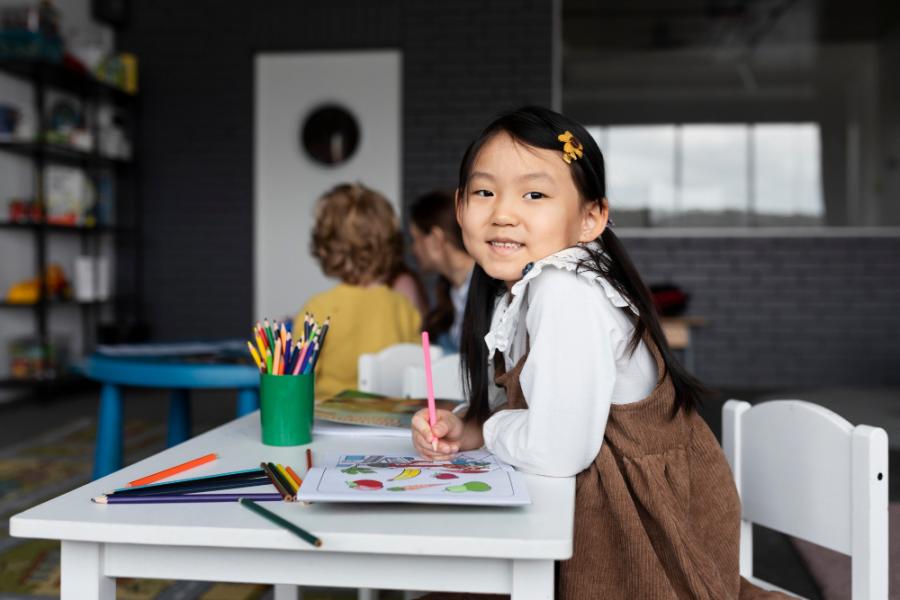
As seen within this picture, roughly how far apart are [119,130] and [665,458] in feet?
18.0

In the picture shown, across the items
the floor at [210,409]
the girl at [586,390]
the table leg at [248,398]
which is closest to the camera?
the girl at [586,390]

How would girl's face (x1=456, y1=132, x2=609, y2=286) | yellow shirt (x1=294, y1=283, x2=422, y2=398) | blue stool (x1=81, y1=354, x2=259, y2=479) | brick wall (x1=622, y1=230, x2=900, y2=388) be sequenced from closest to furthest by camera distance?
girl's face (x1=456, y1=132, x2=609, y2=286) → blue stool (x1=81, y1=354, x2=259, y2=479) → yellow shirt (x1=294, y1=283, x2=422, y2=398) → brick wall (x1=622, y1=230, x2=900, y2=388)

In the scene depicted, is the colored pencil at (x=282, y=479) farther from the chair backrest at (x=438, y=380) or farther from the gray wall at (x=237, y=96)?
the gray wall at (x=237, y=96)

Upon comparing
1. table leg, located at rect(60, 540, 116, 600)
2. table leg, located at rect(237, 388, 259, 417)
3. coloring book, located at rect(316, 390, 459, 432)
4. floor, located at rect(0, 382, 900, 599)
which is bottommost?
floor, located at rect(0, 382, 900, 599)

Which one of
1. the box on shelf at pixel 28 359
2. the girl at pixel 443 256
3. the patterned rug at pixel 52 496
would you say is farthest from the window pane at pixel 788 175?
the box on shelf at pixel 28 359

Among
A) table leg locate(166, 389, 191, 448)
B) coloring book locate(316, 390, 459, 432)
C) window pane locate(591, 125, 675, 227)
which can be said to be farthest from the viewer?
window pane locate(591, 125, 675, 227)

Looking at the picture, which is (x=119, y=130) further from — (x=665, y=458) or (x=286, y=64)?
(x=665, y=458)

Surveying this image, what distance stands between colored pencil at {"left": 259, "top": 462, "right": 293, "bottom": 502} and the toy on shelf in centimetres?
437

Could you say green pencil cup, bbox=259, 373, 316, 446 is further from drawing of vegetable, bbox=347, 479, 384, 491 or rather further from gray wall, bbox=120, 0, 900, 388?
gray wall, bbox=120, 0, 900, 388

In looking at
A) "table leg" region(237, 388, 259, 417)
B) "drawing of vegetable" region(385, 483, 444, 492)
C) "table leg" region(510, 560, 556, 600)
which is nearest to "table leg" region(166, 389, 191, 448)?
"table leg" region(237, 388, 259, 417)

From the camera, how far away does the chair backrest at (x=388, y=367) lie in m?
1.57

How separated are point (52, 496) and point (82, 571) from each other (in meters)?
2.22

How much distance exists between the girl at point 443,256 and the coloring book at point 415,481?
5.91 feet

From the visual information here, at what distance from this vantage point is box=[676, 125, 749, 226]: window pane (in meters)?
5.38
